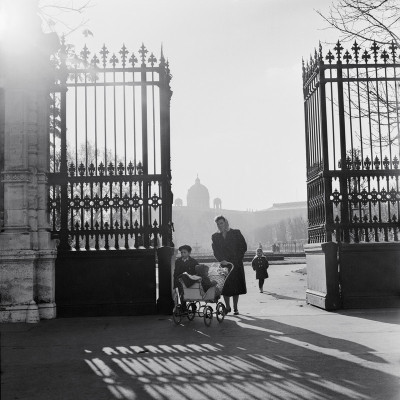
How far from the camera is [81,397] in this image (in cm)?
452

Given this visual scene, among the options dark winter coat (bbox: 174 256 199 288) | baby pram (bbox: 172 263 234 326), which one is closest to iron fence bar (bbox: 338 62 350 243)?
baby pram (bbox: 172 263 234 326)

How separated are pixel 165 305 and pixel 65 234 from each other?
2166 millimetres

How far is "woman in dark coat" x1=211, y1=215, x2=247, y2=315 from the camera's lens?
9.53 meters

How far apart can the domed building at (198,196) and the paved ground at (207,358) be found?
12409 cm

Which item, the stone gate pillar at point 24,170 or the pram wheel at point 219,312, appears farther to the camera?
the stone gate pillar at point 24,170

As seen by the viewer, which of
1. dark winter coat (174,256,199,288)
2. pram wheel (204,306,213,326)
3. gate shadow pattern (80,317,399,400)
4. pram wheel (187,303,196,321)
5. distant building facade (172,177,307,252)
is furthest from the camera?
distant building facade (172,177,307,252)

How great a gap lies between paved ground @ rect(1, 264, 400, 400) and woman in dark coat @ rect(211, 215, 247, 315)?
60 centimetres

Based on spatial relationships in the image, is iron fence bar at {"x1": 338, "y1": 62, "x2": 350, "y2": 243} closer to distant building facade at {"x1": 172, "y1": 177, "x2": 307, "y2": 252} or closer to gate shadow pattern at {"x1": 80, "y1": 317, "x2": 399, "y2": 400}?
gate shadow pattern at {"x1": 80, "y1": 317, "x2": 399, "y2": 400}

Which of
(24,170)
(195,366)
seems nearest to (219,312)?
(195,366)

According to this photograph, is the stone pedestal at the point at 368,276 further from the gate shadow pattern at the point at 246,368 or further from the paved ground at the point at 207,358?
the gate shadow pattern at the point at 246,368

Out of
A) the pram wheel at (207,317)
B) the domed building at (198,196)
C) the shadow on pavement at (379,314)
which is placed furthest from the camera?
the domed building at (198,196)

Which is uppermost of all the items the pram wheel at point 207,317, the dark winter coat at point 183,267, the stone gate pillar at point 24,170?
the stone gate pillar at point 24,170

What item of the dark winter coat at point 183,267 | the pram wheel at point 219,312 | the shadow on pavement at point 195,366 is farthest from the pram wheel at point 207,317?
the dark winter coat at point 183,267

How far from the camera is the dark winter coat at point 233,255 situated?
9531 millimetres
